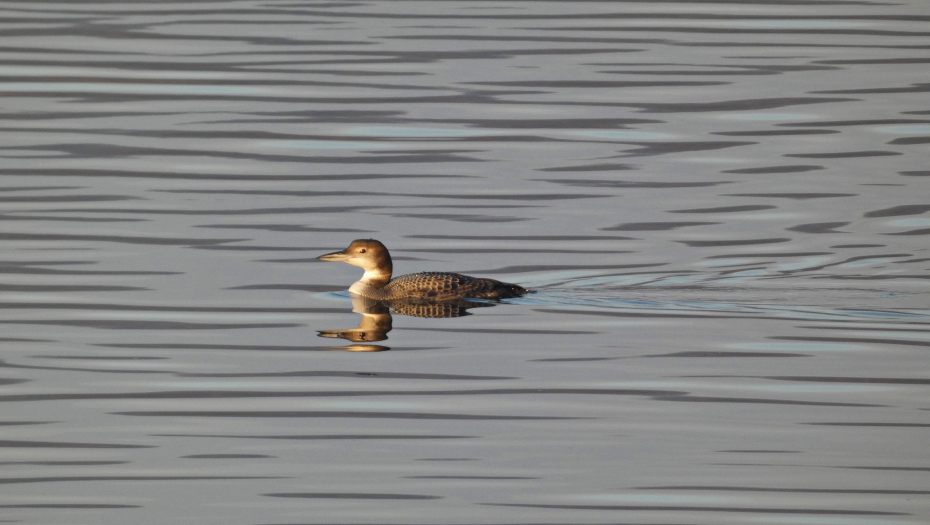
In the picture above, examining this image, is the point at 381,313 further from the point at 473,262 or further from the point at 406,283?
the point at 473,262

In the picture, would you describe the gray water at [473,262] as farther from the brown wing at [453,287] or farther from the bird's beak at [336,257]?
the bird's beak at [336,257]

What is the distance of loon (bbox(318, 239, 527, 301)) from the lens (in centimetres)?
1085

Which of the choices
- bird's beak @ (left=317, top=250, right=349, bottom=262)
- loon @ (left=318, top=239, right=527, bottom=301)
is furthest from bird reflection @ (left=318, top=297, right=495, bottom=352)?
bird's beak @ (left=317, top=250, right=349, bottom=262)

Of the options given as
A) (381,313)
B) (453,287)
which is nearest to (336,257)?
(381,313)

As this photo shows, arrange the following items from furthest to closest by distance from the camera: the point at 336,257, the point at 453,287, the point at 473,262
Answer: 1. the point at 473,262
2. the point at 336,257
3. the point at 453,287

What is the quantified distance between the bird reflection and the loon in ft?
0.18

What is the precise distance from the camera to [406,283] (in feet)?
36.7

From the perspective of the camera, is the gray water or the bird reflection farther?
the bird reflection

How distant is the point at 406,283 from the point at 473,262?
1.21 meters

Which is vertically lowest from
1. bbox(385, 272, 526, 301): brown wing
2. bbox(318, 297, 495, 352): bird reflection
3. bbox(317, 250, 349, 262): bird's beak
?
bbox(318, 297, 495, 352): bird reflection

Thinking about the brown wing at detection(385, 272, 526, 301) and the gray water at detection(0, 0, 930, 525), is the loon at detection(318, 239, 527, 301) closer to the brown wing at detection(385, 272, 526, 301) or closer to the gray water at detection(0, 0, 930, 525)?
the brown wing at detection(385, 272, 526, 301)

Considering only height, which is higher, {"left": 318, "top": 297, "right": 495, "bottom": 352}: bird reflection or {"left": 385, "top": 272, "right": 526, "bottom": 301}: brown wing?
{"left": 385, "top": 272, "right": 526, "bottom": 301}: brown wing

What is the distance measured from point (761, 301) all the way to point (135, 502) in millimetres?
5522

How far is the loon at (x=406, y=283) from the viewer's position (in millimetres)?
10852
